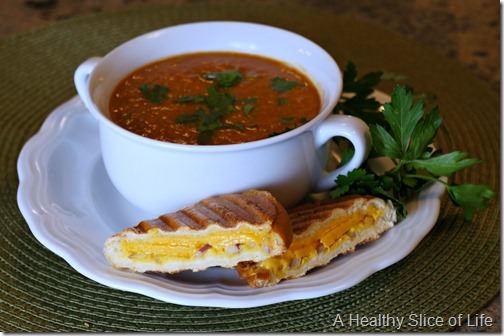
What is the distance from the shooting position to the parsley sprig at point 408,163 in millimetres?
1978

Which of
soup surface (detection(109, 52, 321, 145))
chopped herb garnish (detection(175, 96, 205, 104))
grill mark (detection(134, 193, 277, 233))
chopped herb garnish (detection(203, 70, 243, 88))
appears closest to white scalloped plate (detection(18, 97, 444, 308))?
grill mark (detection(134, 193, 277, 233))

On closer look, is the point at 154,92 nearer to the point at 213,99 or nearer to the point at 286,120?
the point at 213,99

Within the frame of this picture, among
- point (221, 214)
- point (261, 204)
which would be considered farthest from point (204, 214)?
point (261, 204)

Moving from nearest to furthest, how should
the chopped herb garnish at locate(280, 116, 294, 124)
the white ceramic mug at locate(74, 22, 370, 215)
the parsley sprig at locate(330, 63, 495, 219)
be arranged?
the white ceramic mug at locate(74, 22, 370, 215) < the parsley sprig at locate(330, 63, 495, 219) < the chopped herb garnish at locate(280, 116, 294, 124)

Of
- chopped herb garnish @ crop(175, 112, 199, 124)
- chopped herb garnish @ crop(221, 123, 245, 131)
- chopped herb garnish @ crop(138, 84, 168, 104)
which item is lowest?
chopped herb garnish @ crop(138, 84, 168, 104)

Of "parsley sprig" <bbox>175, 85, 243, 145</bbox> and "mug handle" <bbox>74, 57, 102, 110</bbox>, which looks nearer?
"parsley sprig" <bbox>175, 85, 243, 145</bbox>

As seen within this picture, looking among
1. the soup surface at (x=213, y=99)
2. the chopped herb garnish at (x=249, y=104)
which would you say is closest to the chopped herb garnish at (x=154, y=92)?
the soup surface at (x=213, y=99)

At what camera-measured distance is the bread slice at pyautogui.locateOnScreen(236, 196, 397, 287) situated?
5.86ft

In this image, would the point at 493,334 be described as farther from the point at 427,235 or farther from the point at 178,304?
the point at 178,304

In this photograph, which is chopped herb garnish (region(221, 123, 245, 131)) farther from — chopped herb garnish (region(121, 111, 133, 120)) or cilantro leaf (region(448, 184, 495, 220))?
cilantro leaf (region(448, 184, 495, 220))

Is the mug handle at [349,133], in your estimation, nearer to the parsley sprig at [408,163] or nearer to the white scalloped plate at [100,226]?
the parsley sprig at [408,163]

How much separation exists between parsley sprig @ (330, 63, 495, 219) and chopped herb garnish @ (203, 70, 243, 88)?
482 millimetres

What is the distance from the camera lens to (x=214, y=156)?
6.08ft

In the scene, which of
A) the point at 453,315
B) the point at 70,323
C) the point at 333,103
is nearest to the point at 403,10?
the point at 333,103
